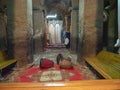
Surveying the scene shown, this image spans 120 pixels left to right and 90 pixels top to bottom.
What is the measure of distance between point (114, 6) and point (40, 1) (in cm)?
491

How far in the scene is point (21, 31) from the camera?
677 centimetres

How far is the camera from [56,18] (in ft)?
75.5

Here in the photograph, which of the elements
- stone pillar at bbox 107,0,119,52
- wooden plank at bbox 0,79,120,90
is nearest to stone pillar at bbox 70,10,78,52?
stone pillar at bbox 107,0,119,52

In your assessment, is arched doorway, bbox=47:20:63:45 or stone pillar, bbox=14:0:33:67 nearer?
stone pillar, bbox=14:0:33:67

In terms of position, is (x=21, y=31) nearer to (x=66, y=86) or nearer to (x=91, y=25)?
(x=91, y=25)

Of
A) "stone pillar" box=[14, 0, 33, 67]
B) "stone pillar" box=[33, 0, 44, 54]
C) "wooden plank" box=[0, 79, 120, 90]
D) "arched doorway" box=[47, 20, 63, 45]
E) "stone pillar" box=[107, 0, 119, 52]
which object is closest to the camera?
"wooden plank" box=[0, 79, 120, 90]

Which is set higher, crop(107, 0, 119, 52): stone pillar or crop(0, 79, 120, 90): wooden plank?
crop(107, 0, 119, 52): stone pillar

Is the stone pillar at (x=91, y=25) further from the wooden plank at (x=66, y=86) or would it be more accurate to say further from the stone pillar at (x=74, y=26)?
the stone pillar at (x=74, y=26)

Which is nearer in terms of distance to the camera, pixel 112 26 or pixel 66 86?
pixel 66 86

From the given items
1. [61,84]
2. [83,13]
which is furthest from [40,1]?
[61,84]

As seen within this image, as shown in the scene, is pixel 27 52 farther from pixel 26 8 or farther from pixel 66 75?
pixel 66 75

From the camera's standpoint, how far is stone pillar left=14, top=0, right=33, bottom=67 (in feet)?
21.9

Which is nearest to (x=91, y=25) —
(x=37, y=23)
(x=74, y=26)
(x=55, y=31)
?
(x=74, y=26)

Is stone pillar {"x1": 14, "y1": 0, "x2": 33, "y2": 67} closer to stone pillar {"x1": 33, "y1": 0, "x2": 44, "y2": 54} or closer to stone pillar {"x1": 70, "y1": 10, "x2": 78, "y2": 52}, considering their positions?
stone pillar {"x1": 33, "y1": 0, "x2": 44, "y2": 54}
